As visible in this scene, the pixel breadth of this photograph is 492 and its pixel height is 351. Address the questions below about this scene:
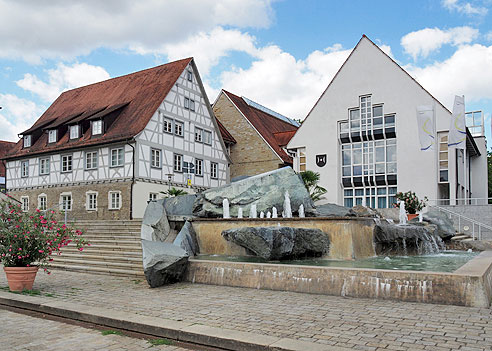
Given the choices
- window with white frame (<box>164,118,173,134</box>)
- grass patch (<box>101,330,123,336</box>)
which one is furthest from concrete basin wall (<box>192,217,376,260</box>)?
window with white frame (<box>164,118,173,134</box>)

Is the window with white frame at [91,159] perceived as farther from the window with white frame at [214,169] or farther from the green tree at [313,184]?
the green tree at [313,184]

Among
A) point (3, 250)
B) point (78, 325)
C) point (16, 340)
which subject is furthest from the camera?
point (3, 250)

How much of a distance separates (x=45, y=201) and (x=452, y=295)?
3068 centimetres

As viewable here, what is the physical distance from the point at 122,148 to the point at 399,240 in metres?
20.3

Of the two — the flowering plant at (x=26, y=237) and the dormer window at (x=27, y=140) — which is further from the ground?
the dormer window at (x=27, y=140)

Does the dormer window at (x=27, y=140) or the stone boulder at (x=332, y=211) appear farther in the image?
the dormer window at (x=27, y=140)

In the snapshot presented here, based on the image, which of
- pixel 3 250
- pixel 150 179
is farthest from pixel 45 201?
pixel 3 250

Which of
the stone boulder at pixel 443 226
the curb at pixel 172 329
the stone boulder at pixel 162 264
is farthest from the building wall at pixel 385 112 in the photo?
the curb at pixel 172 329

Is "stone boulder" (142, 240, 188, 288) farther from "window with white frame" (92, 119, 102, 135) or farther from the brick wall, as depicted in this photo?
"window with white frame" (92, 119, 102, 135)

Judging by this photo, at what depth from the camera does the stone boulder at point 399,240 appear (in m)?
13.5

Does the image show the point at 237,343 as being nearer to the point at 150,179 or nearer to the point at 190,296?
the point at 190,296

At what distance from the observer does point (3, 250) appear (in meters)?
9.45

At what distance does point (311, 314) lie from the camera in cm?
691

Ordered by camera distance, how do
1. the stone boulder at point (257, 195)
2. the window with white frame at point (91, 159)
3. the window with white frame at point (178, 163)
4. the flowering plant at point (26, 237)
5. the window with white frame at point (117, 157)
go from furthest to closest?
the window with white frame at point (178, 163) → the window with white frame at point (91, 159) → the window with white frame at point (117, 157) → the stone boulder at point (257, 195) → the flowering plant at point (26, 237)
